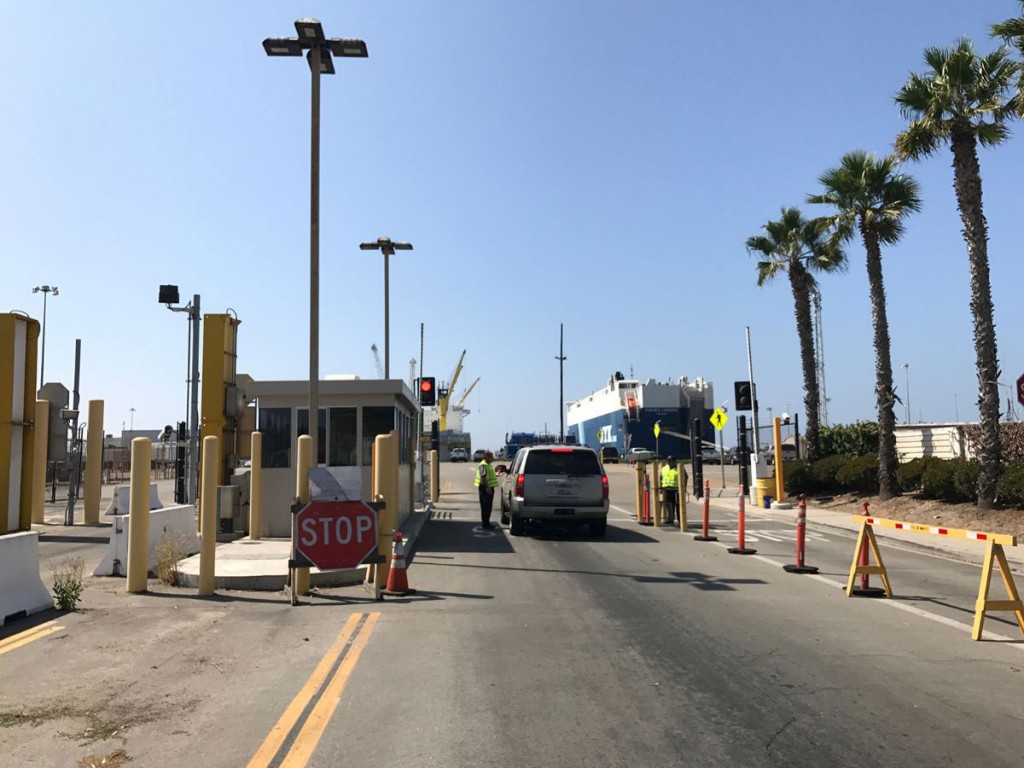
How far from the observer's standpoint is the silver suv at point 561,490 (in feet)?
55.1

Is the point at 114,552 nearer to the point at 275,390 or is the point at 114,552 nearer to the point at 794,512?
the point at 275,390

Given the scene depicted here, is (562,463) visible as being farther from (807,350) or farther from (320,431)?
(807,350)

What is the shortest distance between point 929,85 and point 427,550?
54.5 feet

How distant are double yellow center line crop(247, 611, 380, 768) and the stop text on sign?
1.73m

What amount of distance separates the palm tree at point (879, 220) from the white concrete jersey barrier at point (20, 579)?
68.9 feet

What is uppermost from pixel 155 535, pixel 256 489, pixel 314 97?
pixel 314 97

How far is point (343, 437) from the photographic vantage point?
680 inches

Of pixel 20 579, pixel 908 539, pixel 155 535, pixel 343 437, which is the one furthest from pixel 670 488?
pixel 20 579

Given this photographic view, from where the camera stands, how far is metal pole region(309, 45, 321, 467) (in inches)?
528

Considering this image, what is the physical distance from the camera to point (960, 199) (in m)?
19.5

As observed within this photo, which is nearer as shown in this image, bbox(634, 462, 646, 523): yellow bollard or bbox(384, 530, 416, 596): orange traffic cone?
bbox(384, 530, 416, 596): orange traffic cone

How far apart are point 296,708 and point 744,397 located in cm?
2603

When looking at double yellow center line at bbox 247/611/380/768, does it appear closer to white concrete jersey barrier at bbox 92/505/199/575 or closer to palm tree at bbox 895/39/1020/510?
white concrete jersey barrier at bbox 92/505/199/575

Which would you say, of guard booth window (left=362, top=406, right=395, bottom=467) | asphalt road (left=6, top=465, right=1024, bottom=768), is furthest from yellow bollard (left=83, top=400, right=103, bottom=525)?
asphalt road (left=6, top=465, right=1024, bottom=768)
